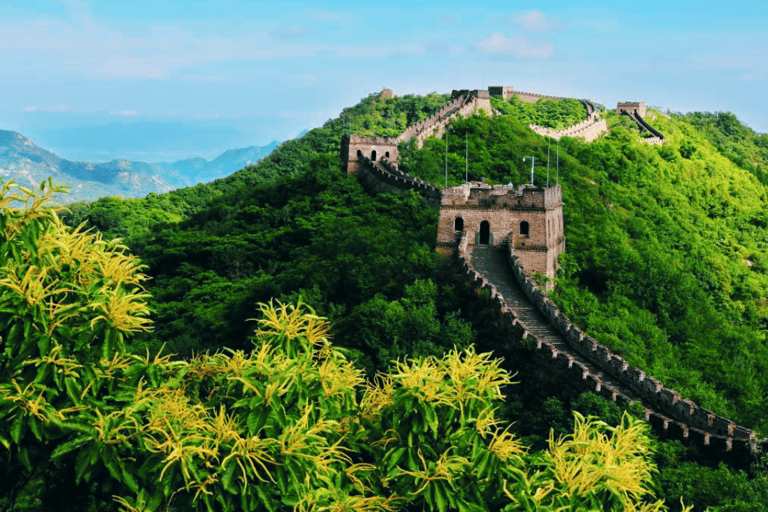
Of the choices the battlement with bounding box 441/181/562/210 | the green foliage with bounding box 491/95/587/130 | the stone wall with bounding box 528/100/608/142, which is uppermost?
the green foliage with bounding box 491/95/587/130

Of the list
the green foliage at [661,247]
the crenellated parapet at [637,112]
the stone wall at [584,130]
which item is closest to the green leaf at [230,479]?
the green foliage at [661,247]

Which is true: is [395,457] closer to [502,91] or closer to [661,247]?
[661,247]

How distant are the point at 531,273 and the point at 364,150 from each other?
25624mm

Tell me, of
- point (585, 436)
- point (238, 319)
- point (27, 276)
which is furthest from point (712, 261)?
point (27, 276)

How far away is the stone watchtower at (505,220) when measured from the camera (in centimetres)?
4481

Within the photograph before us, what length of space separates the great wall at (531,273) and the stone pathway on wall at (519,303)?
0.14 feet

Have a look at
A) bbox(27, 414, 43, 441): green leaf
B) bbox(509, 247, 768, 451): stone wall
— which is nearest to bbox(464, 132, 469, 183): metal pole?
bbox(509, 247, 768, 451): stone wall

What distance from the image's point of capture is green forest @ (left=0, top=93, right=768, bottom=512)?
1262 centimetres

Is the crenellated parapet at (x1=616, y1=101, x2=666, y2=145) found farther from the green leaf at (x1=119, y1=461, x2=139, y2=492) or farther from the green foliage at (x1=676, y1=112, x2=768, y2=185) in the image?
the green leaf at (x1=119, y1=461, x2=139, y2=492)

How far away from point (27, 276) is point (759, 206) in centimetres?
8713

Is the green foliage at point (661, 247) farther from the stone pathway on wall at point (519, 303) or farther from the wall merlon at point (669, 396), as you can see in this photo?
the wall merlon at point (669, 396)

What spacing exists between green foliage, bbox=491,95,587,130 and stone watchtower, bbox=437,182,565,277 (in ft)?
149

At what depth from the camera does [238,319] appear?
156 ft

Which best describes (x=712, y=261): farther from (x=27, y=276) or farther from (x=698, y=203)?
(x=27, y=276)
